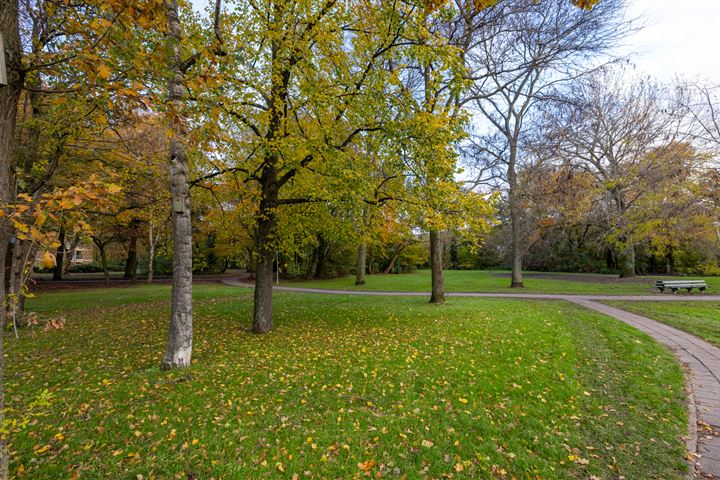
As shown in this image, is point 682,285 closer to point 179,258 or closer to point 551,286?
point 551,286

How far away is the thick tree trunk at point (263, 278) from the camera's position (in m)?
A: 8.48

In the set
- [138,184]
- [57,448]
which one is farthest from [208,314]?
[57,448]

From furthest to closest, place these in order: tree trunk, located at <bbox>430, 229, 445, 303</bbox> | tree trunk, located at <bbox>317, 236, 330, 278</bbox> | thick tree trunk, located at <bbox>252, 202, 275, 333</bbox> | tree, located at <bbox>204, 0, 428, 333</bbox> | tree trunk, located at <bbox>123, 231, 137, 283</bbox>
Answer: tree trunk, located at <bbox>317, 236, 330, 278</bbox>
tree trunk, located at <bbox>123, 231, 137, 283</bbox>
tree trunk, located at <bbox>430, 229, 445, 303</bbox>
thick tree trunk, located at <bbox>252, 202, 275, 333</bbox>
tree, located at <bbox>204, 0, 428, 333</bbox>

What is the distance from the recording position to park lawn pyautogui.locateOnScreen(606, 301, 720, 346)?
8.37 meters

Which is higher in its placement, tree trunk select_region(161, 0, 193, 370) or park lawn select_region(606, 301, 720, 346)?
tree trunk select_region(161, 0, 193, 370)

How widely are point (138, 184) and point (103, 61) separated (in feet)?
35.4

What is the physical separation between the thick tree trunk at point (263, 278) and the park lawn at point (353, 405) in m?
0.46

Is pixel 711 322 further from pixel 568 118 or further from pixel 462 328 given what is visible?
pixel 568 118

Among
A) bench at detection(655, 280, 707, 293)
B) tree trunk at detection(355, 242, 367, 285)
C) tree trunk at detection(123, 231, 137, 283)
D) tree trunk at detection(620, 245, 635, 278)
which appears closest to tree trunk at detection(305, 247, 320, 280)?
tree trunk at detection(355, 242, 367, 285)

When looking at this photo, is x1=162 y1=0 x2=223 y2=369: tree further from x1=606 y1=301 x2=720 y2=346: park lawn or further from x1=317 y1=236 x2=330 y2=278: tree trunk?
x1=317 y1=236 x2=330 y2=278: tree trunk

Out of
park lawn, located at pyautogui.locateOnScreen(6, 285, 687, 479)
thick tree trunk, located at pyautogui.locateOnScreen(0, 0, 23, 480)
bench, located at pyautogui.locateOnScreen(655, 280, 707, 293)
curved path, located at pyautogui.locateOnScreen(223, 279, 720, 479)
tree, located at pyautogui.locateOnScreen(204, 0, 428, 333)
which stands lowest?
park lawn, located at pyautogui.locateOnScreen(6, 285, 687, 479)

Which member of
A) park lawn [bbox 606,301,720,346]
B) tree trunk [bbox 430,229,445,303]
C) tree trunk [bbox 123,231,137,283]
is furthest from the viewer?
tree trunk [bbox 123,231,137,283]

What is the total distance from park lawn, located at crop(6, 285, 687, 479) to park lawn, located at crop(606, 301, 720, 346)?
5.36ft

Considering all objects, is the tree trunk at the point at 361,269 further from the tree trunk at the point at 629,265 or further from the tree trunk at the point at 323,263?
the tree trunk at the point at 629,265
